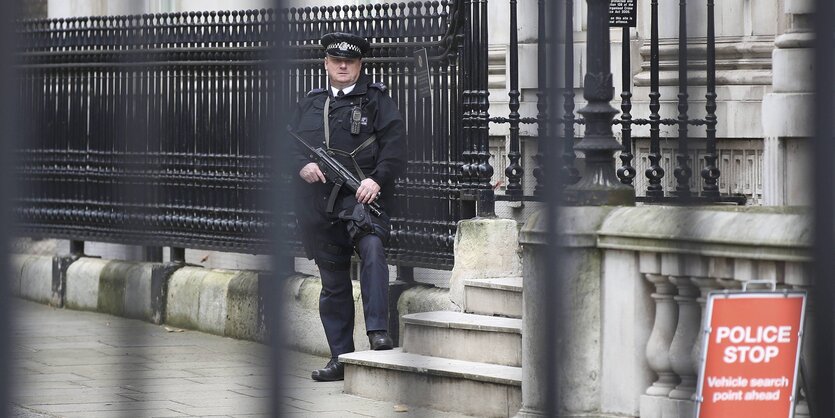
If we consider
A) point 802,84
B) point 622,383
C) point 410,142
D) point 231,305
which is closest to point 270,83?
point 802,84

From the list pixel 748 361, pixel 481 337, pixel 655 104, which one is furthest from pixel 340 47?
pixel 748 361

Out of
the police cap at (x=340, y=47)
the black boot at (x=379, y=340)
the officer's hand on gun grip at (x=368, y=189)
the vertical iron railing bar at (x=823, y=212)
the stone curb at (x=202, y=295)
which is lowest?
the black boot at (x=379, y=340)

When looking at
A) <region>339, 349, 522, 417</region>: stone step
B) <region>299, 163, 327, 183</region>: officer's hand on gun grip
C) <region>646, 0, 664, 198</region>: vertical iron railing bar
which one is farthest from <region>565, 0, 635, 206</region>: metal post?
<region>299, 163, 327, 183</region>: officer's hand on gun grip

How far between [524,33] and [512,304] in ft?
22.8

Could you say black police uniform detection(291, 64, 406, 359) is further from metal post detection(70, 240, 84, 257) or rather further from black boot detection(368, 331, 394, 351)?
metal post detection(70, 240, 84, 257)

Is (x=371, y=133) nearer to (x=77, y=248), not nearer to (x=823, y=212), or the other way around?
(x=77, y=248)

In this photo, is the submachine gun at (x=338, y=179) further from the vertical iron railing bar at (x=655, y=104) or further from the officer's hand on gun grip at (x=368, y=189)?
the vertical iron railing bar at (x=655, y=104)

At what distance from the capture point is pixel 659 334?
19.7 ft

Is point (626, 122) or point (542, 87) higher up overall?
point (626, 122)

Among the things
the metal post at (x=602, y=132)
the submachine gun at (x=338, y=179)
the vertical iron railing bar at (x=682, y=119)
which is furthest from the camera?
the submachine gun at (x=338, y=179)

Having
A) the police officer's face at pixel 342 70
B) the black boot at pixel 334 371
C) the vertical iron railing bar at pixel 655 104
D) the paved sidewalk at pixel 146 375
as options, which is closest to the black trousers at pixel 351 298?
the black boot at pixel 334 371

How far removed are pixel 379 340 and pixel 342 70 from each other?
1439 millimetres

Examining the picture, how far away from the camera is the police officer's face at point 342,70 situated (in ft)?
28.5

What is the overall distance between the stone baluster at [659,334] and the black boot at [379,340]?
2613mm
